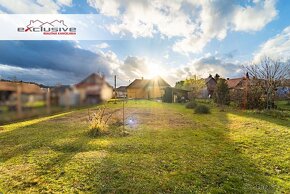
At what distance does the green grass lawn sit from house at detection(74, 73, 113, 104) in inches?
84.7

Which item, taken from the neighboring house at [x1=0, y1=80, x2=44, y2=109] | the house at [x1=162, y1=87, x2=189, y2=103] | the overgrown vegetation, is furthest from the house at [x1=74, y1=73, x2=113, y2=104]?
the house at [x1=162, y1=87, x2=189, y2=103]

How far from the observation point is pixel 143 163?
24.3 feet

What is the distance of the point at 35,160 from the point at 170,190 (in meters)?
4.68

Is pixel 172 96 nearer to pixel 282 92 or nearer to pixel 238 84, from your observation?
pixel 238 84

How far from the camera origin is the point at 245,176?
658 cm

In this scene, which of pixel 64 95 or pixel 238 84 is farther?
pixel 238 84

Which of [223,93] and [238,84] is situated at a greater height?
[238,84]

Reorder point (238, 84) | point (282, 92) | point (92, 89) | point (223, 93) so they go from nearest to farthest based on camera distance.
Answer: point (92, 89), point (223, 93), point (282, 92), point (238, 84)

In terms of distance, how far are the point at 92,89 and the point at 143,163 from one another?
6.70 meters

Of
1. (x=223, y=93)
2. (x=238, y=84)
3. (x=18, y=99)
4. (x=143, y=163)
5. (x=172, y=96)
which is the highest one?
(x=238, y=84)

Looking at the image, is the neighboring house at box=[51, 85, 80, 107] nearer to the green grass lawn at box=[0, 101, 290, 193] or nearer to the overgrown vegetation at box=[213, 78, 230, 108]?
the green grass lawn at box=[0, 101, 290, 193]

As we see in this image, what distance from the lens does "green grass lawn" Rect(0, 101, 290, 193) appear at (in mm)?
5750

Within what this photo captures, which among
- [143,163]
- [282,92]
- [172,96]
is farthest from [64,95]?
[172,96]

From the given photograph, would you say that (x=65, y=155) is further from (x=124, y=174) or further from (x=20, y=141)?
(x=20, y=141)
